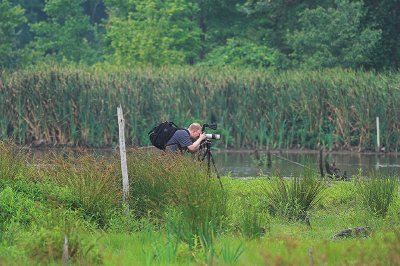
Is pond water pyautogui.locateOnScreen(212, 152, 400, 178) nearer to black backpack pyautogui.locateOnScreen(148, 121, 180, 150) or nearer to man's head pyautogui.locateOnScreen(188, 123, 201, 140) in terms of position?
man's head pyautogui.locateOnScreen(188, 123, 201, 140)

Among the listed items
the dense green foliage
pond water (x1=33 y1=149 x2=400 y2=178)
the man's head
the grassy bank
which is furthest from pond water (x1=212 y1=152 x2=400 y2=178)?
the dense green foliage

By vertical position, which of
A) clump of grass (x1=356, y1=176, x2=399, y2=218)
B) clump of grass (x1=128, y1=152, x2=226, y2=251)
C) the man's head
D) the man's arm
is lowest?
clump of grass (x1=356, y1=176, x2=399, y2=218)

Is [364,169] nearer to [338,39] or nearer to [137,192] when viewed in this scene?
[137,192]

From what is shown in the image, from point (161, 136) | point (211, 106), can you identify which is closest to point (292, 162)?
point (211, 106)

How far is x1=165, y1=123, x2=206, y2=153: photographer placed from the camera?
67.7 ft

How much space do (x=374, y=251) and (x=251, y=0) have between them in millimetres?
41784

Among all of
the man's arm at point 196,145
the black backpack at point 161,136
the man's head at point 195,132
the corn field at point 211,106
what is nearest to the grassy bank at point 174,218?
the man's arm at point 196,145

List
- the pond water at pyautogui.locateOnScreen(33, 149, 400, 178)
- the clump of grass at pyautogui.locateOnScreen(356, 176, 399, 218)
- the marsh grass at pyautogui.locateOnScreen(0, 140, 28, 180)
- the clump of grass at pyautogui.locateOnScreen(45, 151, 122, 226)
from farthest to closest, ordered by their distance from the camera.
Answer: the pond water at pyautogui.locateOnScreen(33, 149, 400, 178) → the clump of grass at pyautogui.locateOnScreen(356, 176, 399, 218) → the marsh grass at pyautogui.locateOnScreen(0, 140, 28, 180) → the clump of grass at pyautogui.locateOnScreen(45, 151, 122, 226)

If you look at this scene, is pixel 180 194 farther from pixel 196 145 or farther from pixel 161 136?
pixel 161 136

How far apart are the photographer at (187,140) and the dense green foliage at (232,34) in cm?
2693

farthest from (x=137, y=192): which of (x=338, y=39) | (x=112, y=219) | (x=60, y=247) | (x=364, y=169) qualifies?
(x=338, y=39)

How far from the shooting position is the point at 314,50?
50438 millimetres

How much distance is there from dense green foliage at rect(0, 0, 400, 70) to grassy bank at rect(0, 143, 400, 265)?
27521mm

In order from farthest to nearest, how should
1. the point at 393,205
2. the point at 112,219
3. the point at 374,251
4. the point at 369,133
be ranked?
1. the point at 369,133
2. the point at 393,205
3. the point at 112,219
4. the point at 374,251
